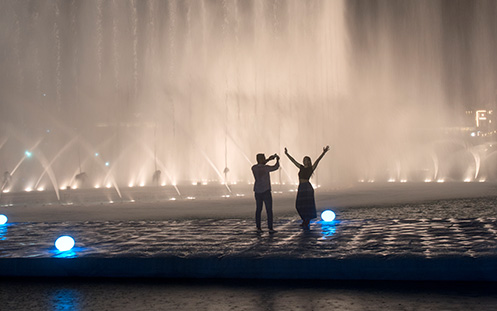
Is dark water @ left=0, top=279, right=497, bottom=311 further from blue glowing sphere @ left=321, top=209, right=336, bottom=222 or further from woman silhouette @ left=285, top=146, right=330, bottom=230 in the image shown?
blue glowing sphere @ left=321, top=209, right=336, bottom=222

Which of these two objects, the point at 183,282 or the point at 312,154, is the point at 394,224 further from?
the point at 312,154

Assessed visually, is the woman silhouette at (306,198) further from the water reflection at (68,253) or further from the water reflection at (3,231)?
the water reflection at (3,231)

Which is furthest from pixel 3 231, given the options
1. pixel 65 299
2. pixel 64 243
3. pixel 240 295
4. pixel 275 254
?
pixel 240 295

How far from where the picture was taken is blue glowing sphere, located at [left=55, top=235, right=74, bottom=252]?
8.59 metres

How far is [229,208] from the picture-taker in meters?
18.3

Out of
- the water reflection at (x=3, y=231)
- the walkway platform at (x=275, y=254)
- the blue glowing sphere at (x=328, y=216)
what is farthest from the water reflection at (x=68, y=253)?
the blue glowing sphere at (x=328, y=216)

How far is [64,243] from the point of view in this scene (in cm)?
862

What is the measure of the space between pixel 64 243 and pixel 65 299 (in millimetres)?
2019

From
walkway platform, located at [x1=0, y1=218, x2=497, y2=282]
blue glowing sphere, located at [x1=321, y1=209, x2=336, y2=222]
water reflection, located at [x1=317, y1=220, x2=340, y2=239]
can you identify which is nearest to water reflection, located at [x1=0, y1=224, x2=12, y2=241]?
walkway platform, located at [x1=0, y1=218, x2=497, y2=282]

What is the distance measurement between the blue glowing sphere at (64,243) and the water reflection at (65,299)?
143 cm

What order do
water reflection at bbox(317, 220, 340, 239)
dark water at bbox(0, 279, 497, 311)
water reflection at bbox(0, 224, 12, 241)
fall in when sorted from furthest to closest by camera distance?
water reflection at bbox(0, 224, 12, 241) < water reflection at bbox(317, 220, 340, 239) < dark water at bbox(0, 279, 497, 311)

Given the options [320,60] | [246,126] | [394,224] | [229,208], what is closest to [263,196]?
[394,224]

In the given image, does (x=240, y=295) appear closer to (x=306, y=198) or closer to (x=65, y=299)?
(x=65, y=299)

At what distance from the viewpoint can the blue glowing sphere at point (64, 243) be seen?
8594 mm
